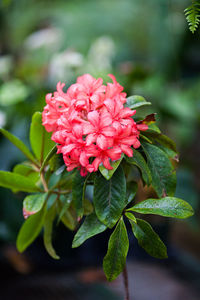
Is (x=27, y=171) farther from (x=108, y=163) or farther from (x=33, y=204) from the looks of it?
(x=108, y=163)

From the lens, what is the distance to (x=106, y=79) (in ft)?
5.18

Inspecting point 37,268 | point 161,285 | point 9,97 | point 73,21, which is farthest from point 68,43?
point 161,285

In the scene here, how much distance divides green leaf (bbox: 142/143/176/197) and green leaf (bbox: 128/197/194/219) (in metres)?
0.04

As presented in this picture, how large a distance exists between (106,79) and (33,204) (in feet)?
3.47

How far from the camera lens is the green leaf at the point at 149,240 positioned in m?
0.55

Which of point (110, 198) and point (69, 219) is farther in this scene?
point (69, 219)

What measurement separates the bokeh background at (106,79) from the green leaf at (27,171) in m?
0.16

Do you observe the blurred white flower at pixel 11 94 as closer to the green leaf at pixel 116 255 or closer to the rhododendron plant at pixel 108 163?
the rhododendron plant at pixel 108 163

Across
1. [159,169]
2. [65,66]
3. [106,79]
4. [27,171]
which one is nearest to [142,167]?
[159,169]

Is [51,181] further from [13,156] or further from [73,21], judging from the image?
[73,21]

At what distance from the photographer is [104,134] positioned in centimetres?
51

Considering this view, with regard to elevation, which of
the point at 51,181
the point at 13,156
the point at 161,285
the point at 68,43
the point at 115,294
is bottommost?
the point at 161,285

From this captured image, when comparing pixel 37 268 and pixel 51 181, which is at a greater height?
pixel 51 181

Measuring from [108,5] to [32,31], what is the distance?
2.41ft
